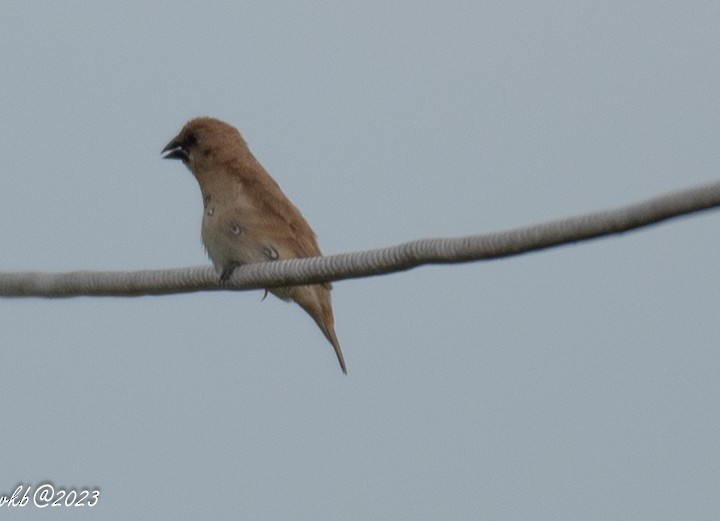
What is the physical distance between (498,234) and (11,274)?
280 cm

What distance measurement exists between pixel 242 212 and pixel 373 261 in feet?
11.0

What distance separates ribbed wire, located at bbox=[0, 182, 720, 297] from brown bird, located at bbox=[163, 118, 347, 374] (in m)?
1.15

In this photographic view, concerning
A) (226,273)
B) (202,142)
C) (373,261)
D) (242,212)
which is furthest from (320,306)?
(373,261)

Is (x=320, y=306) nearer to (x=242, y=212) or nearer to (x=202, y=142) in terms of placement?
(x=242, y=212)

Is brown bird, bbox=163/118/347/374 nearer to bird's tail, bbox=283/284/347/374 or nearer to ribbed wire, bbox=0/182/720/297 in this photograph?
bird's tail, bbox=283/284/347/374

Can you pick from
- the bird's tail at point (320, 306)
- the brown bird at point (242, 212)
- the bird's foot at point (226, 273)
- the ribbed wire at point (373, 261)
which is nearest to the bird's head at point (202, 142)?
the brown bird at point (242, 212)

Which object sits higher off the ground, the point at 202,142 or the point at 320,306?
the point at 202,142

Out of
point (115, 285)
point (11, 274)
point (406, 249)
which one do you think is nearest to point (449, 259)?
point (406, 249)

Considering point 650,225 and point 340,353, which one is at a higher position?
point 650,225

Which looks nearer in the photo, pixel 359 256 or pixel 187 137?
pixel 359 256

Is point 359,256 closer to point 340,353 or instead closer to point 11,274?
point 11,274

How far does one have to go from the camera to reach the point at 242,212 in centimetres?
947

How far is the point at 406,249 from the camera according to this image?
6.04m

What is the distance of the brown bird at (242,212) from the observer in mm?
9250
